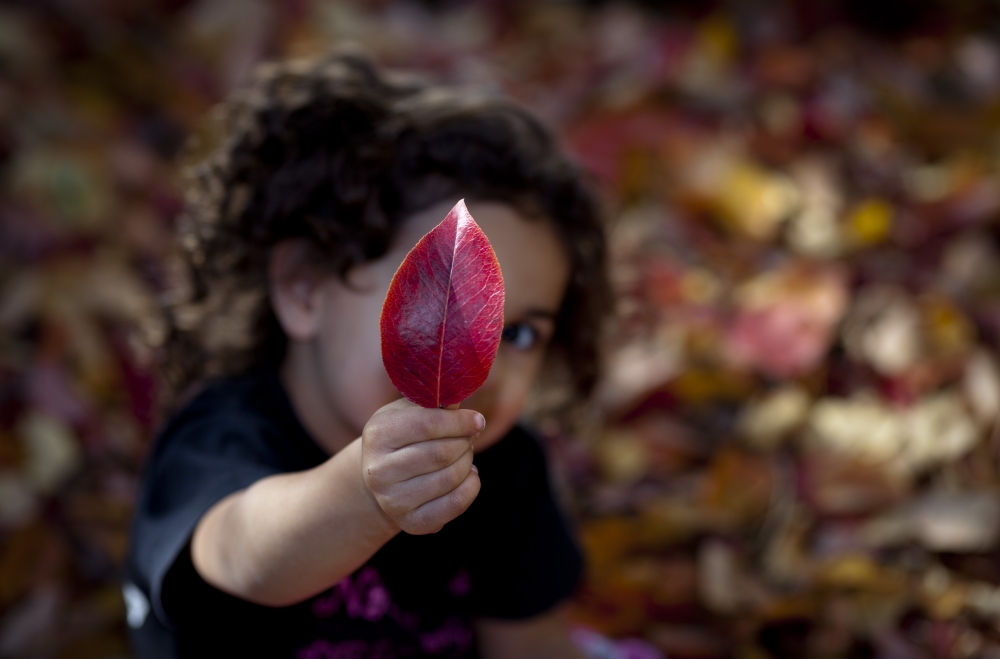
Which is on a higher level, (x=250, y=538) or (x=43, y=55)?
(x=43, y=55)

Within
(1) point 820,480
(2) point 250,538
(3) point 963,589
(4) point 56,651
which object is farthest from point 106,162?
(3) point 963,589

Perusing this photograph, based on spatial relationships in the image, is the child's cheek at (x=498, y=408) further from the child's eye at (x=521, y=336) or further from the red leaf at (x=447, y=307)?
the red leaf at (x=447, y=307)

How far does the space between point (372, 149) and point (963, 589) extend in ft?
2.47

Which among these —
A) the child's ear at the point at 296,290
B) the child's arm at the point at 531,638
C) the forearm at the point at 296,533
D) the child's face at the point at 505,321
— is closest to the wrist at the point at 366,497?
the forearm at the point at 296,533

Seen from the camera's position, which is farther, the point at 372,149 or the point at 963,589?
the point at 963,589

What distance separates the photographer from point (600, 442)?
1.12 metres

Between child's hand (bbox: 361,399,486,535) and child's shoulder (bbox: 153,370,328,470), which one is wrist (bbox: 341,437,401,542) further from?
child's shoulder (bbox: 153,370,328,470)

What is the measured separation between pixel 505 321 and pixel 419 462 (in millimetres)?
272

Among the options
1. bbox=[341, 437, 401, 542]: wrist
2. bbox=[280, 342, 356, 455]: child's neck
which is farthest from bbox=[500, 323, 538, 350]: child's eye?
bbox=[341, 437, 401, 542]: wrist

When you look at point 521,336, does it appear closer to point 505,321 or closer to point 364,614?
point 505,321

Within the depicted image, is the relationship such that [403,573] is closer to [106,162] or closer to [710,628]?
[710,628]

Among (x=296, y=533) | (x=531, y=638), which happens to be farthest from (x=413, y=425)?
(x=531, y=638)

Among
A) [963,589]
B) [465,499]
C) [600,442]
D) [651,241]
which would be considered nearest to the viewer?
[465,499]

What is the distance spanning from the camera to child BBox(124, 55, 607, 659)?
0.58m
